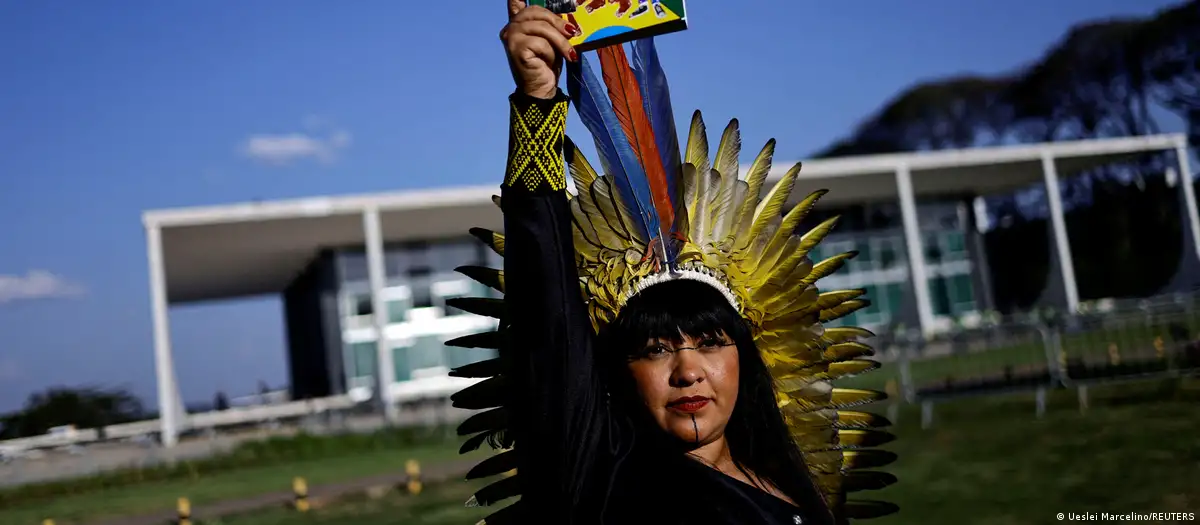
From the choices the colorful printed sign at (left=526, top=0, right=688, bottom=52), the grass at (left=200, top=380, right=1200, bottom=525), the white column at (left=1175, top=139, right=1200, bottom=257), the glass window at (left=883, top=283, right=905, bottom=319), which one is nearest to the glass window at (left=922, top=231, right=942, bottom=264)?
the glass window at (left=883, top=283, right=905, bottom=319)

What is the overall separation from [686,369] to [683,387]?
4 centimetres

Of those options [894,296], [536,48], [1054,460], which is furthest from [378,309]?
[536,48]

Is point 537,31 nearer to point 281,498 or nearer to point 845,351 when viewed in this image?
point 845,351

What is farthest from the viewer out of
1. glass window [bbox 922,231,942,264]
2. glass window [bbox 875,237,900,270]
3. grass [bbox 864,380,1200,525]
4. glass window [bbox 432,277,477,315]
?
glass window [bbox 922,231,942,264]

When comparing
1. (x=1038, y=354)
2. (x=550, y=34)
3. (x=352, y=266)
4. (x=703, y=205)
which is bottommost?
(x=1038, y=354)

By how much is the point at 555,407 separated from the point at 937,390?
10235 millimetres

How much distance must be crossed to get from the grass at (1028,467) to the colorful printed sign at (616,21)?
5.04 metres

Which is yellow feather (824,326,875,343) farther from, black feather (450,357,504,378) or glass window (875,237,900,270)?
glass window (875,237,900,270)

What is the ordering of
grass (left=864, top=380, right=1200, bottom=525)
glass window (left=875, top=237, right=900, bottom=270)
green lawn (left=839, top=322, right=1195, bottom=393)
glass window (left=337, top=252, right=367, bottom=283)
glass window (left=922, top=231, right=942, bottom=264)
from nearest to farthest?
grass (left=864, top=380, right=1200, bottom=525) < green lawn (left=839, top=322, right=1195, bottom=393) < glass window (left=337, top=252, right=367, bottom=283) < glass window (left=875, top=237, right=900, bottom=270) < glass window (left=922, top=231, right=942, bottom=264)

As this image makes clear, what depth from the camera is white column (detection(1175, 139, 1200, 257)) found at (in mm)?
30781

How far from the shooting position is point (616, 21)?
1.72 meters

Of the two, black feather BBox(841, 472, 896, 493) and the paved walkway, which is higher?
black feather BBox(841, 472, 896, 493)

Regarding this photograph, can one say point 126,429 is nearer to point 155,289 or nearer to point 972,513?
point 155,289

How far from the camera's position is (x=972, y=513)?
20.2 ft
